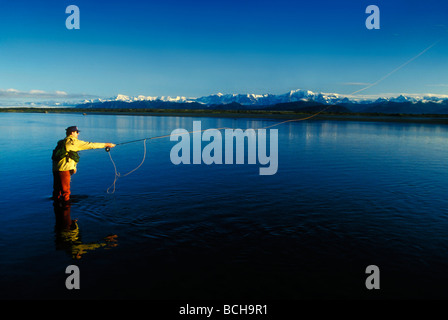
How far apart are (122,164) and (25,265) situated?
12.5m

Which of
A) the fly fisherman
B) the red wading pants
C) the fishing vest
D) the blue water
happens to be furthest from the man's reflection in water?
the fishing vest

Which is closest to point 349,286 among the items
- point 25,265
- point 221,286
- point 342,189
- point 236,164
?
point 221,286

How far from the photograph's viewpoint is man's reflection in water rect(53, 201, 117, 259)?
7.27 meters

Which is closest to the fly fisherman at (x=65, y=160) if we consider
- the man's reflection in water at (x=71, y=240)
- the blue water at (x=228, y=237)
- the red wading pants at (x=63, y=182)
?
the red wading pants at (x=63, y=182)

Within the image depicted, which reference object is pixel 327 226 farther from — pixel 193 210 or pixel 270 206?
pixel 193 210

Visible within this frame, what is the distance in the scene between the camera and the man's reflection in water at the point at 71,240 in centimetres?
727

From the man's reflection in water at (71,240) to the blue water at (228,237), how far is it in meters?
0.05

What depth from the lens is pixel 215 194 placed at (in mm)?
12008

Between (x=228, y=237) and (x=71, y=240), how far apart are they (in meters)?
3.90

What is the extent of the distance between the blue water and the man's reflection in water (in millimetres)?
48

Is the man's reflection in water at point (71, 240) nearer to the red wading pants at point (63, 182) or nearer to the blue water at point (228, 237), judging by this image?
the blue water at point (228, 237)

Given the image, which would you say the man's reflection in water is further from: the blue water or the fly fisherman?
the fly fisherman

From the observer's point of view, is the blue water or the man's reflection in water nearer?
the blue water

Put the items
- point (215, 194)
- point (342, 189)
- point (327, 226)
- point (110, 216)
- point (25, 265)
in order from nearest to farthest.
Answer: point (25, 265)
point (327, 226)
point (110, 216)
point (215, 194)
point (342, 189)
